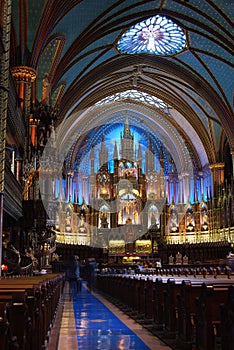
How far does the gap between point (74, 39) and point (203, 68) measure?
9084mm

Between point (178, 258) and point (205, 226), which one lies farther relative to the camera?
point (205, 226)

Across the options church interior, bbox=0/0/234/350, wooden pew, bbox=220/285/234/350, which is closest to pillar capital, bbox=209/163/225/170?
church interior, bbox=0/0/234/350

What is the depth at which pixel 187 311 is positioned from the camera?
488 cm

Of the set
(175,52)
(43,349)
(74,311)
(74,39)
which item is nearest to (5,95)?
(74,311)

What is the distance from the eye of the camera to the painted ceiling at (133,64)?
17.6m

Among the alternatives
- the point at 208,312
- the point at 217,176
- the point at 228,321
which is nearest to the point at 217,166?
the point at 217,176

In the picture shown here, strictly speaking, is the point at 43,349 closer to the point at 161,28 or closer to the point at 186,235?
the point at 161,28

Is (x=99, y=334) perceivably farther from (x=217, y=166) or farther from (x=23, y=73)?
(x=217, y=166)

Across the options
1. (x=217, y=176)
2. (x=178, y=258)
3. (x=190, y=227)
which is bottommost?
(x=178, y=258)

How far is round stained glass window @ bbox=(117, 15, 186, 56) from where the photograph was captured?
81.5ft

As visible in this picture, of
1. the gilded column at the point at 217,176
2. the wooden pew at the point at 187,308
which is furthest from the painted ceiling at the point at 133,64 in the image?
the wooden pew at the point at 187,308

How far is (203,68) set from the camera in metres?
26.5

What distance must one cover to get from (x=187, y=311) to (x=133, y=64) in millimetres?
24408

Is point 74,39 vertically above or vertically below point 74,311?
above
